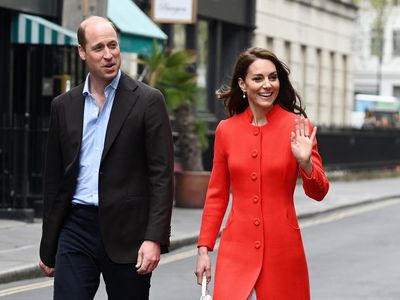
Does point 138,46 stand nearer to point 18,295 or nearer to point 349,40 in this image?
point 18,295

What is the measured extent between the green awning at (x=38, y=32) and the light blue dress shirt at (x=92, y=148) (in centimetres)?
1174

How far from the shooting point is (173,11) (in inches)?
885

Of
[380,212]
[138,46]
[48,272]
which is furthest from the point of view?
[380,212]

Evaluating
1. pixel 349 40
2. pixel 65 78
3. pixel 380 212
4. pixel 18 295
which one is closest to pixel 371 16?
pixel 349 40

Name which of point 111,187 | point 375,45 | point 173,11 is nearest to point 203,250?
point 111,187

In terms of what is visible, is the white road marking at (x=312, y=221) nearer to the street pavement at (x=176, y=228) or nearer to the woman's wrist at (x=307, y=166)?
the street pavement at (x=176, y=228)

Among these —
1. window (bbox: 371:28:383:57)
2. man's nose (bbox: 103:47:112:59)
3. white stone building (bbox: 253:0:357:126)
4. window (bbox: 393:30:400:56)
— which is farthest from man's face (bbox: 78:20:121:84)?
window (bbox: 393:30:400:56)

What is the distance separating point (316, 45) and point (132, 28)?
2140 centimetres

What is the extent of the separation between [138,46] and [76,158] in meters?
14.1

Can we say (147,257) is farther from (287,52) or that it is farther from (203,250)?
(287,52)

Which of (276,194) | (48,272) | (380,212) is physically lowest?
(380,212)

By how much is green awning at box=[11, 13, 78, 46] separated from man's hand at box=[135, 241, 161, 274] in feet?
39.5

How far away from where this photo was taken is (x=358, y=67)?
3703 inches

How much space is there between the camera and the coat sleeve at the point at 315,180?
6082 mm
